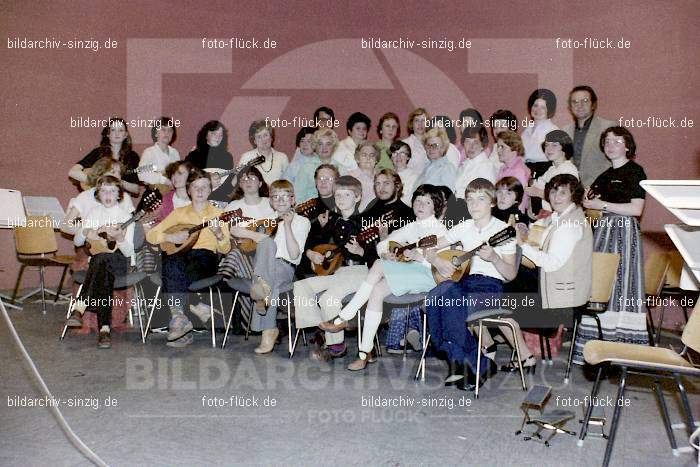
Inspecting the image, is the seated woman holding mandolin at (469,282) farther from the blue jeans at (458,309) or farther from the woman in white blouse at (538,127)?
the woman in white blouse at (538,127)

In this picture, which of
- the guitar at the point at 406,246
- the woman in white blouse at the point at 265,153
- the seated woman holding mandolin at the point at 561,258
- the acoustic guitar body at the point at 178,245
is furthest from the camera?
the woman in white blouse at the point at 265,153

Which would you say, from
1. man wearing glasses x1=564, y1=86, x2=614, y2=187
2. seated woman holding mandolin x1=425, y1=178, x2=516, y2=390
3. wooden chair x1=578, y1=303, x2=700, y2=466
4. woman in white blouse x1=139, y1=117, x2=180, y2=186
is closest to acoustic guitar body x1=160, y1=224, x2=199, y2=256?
woman in white blouse x1=139, y1=117, x2=180, y2=186

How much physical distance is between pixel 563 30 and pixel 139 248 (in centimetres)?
393

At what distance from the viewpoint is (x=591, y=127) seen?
15.7 feet

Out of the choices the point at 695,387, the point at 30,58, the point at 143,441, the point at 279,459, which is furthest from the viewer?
the point at 30,58

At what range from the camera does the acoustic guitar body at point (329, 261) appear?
4.45 m

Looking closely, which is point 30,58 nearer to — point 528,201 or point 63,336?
point 63,336

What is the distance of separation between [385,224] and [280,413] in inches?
64.6

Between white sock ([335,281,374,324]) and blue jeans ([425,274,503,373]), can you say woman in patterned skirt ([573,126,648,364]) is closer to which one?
blue jeans ([425,274,503,373])

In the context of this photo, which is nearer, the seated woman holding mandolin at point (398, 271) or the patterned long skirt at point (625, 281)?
the seated woman holding mandolin at point (398, 271)

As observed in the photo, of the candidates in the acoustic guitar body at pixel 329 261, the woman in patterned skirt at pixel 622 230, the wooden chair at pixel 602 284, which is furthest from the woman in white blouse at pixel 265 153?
the wooden chair at pixel 602 284

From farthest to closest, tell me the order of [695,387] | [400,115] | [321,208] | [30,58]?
[30,58]
[400,115]
[321,208]
[695,387]

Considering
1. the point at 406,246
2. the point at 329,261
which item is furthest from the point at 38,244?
the point at 406,246

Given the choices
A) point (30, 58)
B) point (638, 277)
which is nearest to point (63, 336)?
point (30, 58)
